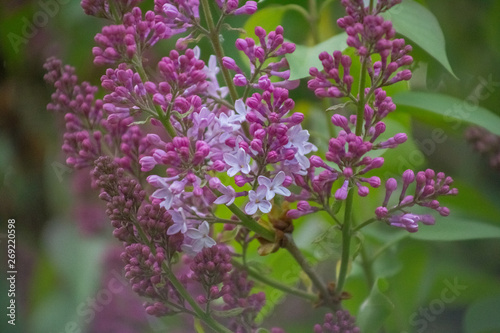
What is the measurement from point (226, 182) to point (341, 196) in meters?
0.18

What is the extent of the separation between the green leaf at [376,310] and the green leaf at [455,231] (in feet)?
0.33

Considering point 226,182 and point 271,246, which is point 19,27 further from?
point 271,246

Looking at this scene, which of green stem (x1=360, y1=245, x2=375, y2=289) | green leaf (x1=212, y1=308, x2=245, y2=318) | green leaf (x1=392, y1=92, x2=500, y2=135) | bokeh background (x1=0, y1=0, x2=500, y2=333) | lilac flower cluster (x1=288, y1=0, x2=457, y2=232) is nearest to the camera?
lilac flower cluster (x1=288, y1=0, x2=457, y2=232)

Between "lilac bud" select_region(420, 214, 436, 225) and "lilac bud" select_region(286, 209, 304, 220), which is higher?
"lilac bud" select_region(286, 209, 304, 220)

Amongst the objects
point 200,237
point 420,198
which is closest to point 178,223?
point 200,237

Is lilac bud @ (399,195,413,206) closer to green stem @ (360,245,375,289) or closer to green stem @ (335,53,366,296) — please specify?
green stem @ (335,53,366,296)

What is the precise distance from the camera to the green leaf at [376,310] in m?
0.70

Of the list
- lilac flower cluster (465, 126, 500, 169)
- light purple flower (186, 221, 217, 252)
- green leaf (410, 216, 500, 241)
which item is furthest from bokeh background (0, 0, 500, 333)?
light purple flower (186, 221, 217, 252)

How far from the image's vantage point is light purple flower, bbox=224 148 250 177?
1.84ft

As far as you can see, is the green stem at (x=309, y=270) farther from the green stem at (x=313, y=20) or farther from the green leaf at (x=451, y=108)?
the green stem at (x=313, y=20)

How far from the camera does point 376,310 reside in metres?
0.71

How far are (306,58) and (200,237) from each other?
237mm

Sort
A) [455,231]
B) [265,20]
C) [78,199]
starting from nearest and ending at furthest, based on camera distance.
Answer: [455,231]
[265,20]
[78,199]

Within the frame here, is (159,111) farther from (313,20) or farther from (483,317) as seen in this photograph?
(483,317)
